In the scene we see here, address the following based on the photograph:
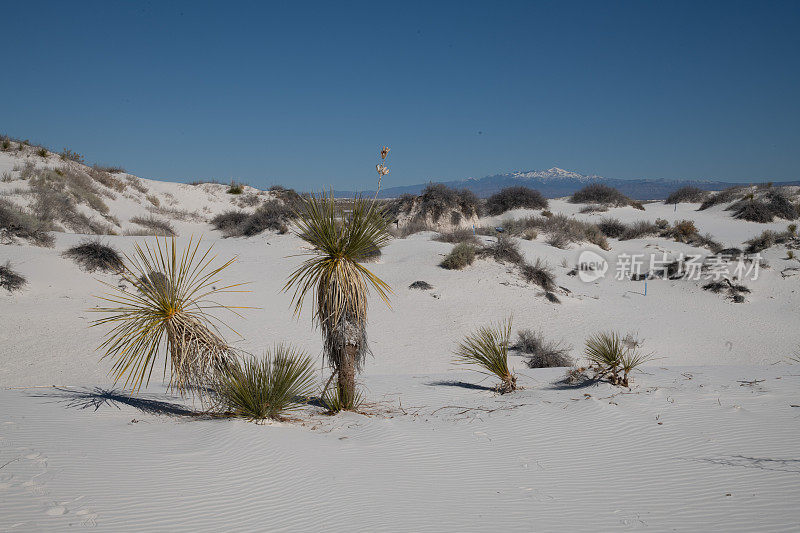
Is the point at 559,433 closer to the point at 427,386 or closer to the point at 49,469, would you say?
the point at 427,386

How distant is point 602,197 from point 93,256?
1381 inches

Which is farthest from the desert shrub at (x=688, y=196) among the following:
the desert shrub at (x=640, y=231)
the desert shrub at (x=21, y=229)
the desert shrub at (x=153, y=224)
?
the desert shrub at (x=21, y=229)

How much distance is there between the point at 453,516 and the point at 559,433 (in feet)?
8.15

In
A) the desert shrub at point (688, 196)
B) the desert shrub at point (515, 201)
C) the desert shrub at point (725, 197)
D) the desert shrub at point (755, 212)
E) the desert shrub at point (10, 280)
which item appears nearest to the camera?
the desert shrub at point (10, 280)

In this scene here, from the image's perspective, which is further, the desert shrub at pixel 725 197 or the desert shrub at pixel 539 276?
the desert shrub at pixel 725 197

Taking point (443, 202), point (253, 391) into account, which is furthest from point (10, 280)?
point (443, 202)

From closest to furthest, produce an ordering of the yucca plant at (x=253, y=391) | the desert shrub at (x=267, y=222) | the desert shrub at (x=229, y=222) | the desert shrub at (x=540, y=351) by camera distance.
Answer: the yucca plant at (x=253, y=391) < the desert shrub at (x=540, y=351) < the desert shrub at (x=267, y=222) < the desert shrub at (x=229, y=222)

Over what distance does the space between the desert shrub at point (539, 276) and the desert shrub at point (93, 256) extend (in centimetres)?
1363

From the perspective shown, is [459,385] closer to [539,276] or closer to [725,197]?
[539,276]

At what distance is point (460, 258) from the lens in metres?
16.8

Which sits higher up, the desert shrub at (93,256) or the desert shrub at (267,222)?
the desert shrub at (267,222)

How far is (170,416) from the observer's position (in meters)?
5.76

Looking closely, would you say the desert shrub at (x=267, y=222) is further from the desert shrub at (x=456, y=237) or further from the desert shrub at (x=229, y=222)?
the desert shrub at (x=456, y=237)

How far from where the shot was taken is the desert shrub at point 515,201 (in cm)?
3262
